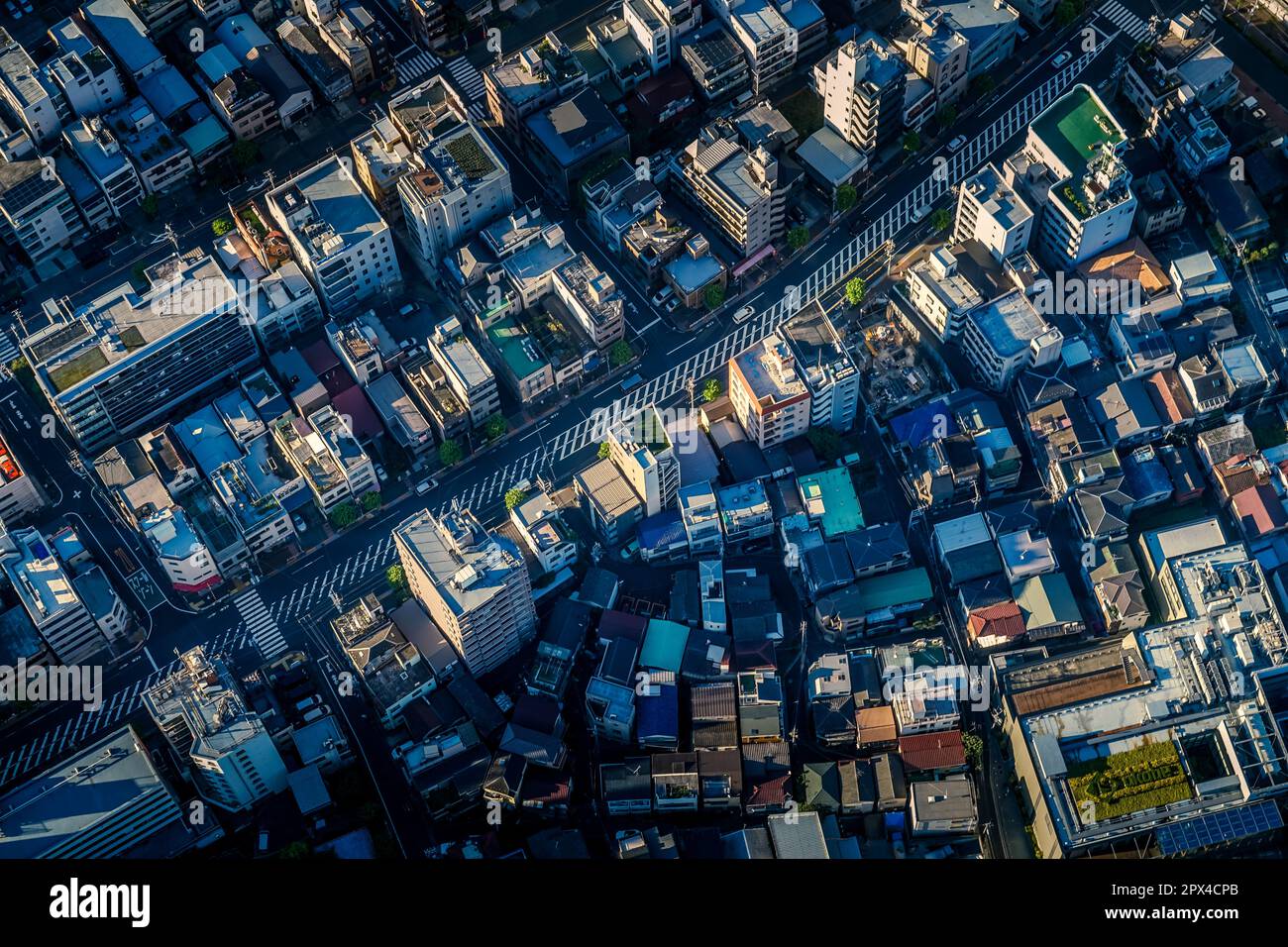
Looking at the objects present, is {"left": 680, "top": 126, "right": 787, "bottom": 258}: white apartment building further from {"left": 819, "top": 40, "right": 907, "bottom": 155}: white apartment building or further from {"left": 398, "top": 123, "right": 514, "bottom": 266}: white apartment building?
{"left": 398, "top": 123, "right": 514, "bottom": 266}: white apartment building

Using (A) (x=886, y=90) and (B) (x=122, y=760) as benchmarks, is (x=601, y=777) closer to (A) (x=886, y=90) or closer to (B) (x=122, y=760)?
(B) (x=122, y=760)

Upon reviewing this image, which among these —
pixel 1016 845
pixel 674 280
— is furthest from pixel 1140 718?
pixel 674 280

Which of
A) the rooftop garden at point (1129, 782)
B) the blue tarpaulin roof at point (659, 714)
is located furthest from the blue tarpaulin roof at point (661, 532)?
the rooftop garden at point (1129, 782)

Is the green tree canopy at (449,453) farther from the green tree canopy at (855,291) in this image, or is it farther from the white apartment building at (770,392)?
the green tree canopy at (855,291)

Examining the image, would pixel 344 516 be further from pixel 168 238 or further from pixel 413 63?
pixel 413 63

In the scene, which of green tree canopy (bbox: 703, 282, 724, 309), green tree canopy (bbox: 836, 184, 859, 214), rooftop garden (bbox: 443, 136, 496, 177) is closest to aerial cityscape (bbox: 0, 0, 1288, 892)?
green tree canopy (bbox: 703, 282, 724, 309)

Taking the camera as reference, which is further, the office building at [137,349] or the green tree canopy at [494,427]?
the green tree canopy at [494,427]
